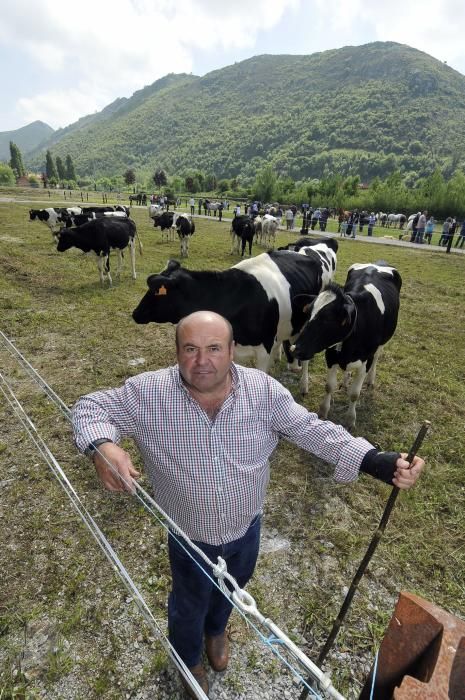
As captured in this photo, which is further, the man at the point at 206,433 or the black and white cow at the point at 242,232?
the black and white cow at the point at 242,232

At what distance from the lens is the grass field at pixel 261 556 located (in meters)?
2.42

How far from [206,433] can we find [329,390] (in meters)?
3.63

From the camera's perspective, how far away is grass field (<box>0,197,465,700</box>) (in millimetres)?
2424

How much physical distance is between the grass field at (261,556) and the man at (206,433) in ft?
3.81

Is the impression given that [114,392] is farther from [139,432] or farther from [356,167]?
[356,167]

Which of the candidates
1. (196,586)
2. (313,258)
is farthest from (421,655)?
(313,258)

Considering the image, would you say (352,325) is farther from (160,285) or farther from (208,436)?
(208,436)

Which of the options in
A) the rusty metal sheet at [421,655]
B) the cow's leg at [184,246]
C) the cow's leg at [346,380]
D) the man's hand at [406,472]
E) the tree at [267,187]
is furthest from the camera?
the tree at [267,187]

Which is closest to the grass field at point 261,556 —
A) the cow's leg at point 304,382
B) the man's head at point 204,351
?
the cow's leg at point 304,382

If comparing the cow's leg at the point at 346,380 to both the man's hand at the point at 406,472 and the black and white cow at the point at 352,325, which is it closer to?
the black and white cow at the point at 352,325

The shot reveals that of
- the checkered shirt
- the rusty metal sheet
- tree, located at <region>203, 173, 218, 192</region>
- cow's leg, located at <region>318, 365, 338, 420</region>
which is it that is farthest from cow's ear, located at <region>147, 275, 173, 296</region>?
tree, located at <region>203, 173, 218, 192</region>

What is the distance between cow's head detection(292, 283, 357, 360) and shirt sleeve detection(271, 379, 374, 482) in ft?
7.69

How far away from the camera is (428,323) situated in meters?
8.83

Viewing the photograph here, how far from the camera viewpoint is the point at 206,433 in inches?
67.5
